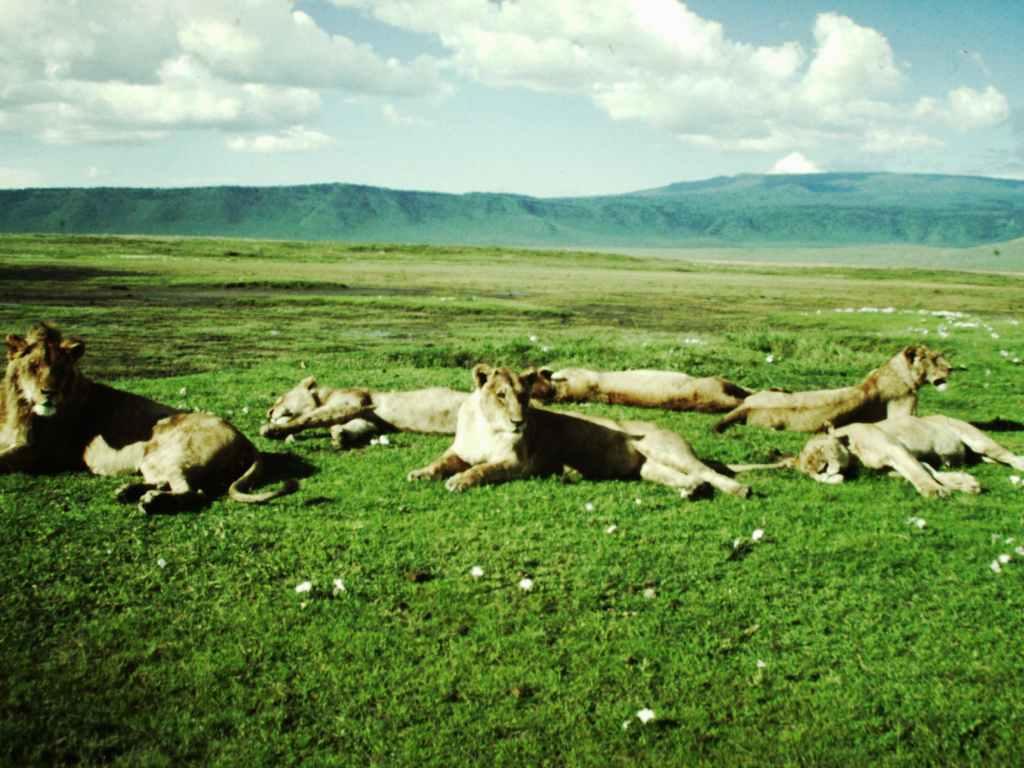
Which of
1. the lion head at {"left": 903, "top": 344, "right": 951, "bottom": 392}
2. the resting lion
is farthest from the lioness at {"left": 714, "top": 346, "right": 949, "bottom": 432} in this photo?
the resting lion

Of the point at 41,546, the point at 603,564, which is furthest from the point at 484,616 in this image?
the point at 41,546

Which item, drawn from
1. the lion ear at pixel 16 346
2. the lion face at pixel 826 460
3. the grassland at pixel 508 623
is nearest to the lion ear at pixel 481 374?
the grassland at pixel 508 623

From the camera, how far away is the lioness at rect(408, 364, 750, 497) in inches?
453

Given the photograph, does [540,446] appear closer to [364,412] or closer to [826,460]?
[364,412]

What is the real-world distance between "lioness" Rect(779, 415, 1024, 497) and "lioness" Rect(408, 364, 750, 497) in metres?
1.70

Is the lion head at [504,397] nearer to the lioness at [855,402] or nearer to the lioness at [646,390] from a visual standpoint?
the lioness at [646,390]

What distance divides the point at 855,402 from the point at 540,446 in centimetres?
673

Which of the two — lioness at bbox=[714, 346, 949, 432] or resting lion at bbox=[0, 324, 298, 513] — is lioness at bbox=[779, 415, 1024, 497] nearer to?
lioness at bbox=[714, 346, 949, 432]

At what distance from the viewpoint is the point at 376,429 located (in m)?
14.4

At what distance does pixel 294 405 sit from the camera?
14.9 metres

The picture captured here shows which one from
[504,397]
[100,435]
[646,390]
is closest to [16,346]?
[100,435]

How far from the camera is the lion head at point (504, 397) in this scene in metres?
11.5

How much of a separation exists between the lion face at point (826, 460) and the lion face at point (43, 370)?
10475mm

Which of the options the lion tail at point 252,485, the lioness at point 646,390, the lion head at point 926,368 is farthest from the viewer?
the lioness at point 646,390
